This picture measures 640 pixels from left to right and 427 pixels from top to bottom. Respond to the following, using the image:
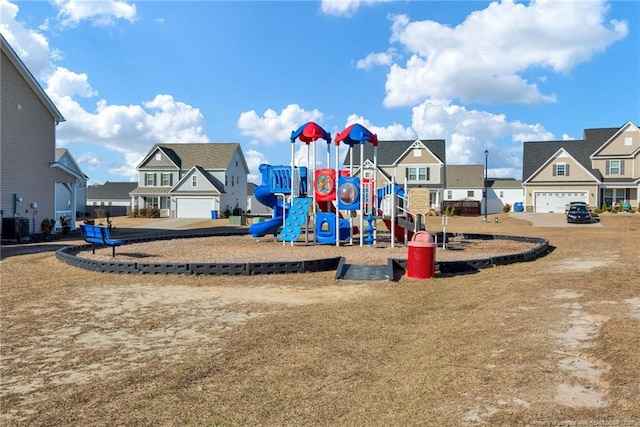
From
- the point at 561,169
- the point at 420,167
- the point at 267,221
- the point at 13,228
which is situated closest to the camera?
the point at 267,221

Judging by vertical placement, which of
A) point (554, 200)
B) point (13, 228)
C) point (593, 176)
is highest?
point (593, 176)

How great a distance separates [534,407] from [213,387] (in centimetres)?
312

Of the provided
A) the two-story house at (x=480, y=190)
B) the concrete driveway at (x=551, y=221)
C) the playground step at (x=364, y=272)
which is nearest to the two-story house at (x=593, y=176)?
the concrete driveway at (x=551, y=221)

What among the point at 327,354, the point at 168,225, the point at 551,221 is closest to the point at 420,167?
the point at 551,221

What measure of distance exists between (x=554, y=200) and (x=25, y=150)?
1853 inches

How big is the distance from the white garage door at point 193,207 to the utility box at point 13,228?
3067 cm

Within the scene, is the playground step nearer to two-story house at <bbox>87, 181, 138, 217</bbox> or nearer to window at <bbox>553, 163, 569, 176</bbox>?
window at <bbox>553, 163, 569, 176</bbox>

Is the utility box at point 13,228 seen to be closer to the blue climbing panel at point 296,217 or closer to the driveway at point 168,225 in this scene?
the driveway at point 168,225

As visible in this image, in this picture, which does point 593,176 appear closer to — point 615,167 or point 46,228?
point 615,167

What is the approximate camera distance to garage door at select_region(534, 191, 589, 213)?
5088 centimetres

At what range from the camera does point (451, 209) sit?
53.3 meters

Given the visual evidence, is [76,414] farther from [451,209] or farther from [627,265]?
[451,209]

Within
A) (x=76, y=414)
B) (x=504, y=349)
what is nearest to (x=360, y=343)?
(x=504, y=349)

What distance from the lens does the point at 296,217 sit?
20.8 meters
